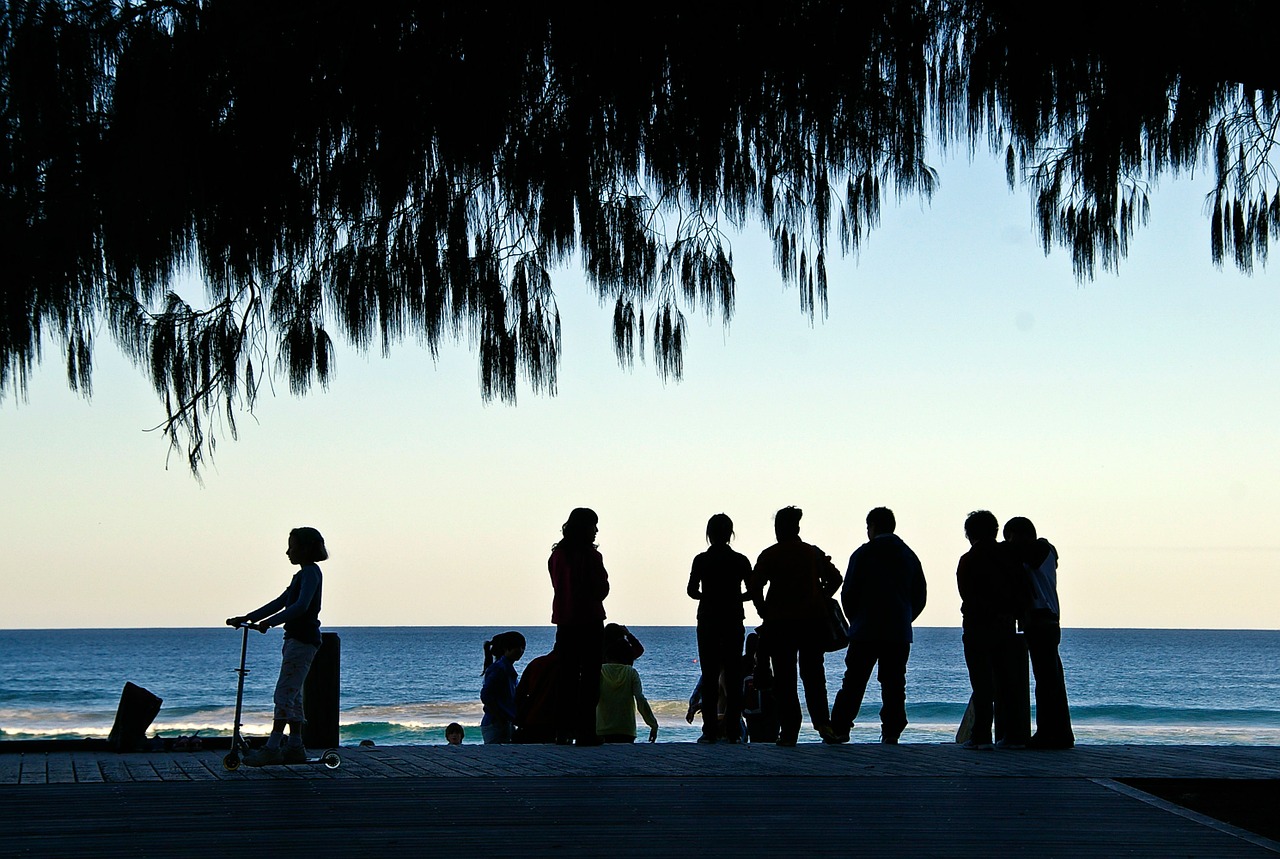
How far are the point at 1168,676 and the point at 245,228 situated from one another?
8178 centimetres

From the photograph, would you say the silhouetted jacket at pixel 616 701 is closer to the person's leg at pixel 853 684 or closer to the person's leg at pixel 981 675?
the person's leg at pixel 853 684

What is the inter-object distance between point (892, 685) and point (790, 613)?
1.01 meters

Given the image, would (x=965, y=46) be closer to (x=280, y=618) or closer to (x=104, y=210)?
(x=104, y=210)

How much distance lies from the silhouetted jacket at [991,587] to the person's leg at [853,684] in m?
0.89

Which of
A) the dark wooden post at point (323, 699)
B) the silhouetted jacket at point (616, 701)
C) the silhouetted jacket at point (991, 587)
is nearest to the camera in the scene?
the silhouetted jacket at point (991, 587)

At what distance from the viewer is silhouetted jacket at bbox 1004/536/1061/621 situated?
31.7 feet

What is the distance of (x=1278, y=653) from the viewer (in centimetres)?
11588

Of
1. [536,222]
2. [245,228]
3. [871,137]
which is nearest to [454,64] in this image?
[536,222]

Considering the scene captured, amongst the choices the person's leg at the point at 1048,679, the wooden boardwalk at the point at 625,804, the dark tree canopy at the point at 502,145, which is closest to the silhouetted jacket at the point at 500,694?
the wooden boardwalk at the point at 625,804

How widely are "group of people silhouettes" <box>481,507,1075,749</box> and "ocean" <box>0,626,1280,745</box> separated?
24.9m

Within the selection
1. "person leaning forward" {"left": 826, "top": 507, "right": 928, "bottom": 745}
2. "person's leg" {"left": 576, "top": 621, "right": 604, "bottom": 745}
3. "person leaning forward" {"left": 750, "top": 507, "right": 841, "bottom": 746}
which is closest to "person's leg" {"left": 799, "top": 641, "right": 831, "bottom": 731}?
"person leaning forward" {"left": 750, "top": 507, "right": 841, "bottom": 746}

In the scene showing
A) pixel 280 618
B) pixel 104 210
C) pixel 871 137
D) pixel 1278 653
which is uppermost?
pixel 871 137

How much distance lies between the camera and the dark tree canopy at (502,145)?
5.11m

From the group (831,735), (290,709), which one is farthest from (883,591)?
(290,709)
